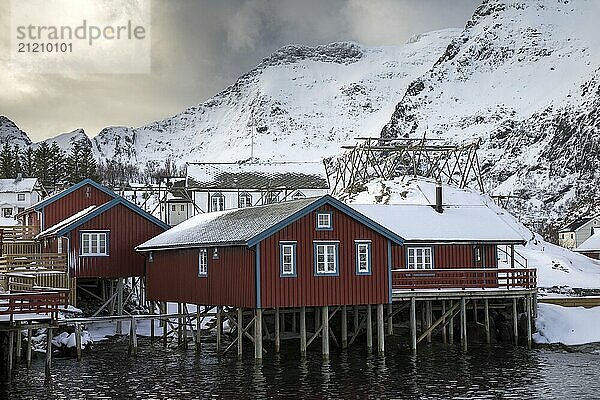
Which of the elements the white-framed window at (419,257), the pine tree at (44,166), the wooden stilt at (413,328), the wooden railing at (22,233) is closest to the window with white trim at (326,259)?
the wooden stilt at (413,328)

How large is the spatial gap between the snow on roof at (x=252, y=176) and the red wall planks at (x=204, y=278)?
36.0 metres

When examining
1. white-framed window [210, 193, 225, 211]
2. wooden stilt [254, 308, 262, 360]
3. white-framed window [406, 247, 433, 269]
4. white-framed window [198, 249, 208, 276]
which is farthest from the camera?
white-framed window [210, 193, 225, 211]

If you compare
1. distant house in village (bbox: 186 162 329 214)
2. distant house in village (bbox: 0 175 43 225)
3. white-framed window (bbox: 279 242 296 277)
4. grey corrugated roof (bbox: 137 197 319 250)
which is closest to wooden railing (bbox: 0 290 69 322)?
grey corrugated roof (bbox: 137 197 319 250)

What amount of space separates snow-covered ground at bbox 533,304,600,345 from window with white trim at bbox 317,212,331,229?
450 inches

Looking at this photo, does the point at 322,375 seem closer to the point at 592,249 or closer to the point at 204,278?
the point at 204,278

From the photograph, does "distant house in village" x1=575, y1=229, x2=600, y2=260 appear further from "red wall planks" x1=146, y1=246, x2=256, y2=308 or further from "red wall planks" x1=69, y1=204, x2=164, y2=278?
"red wall planks" x1=146, y1=246, x2=256, y2=308

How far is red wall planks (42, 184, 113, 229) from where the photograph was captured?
50.0 metres

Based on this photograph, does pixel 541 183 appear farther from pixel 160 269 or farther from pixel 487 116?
pixel 160 269

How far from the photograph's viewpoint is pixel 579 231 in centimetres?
10050

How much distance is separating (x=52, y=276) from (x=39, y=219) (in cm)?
952

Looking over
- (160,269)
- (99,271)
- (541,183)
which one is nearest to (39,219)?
(99,271)

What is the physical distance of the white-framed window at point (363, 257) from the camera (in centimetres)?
3547

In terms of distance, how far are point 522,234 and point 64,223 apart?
104 feet

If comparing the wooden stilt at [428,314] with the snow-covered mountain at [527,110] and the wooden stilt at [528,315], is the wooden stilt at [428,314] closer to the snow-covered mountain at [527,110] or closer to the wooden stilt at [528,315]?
the wooden stilt at [528,315]
